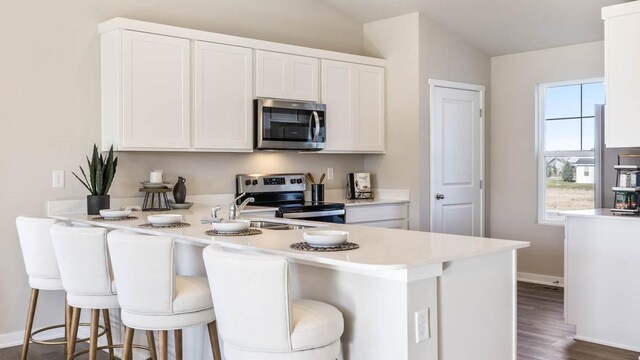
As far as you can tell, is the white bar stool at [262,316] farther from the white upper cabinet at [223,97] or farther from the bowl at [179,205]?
the white upper cabinet at [223,97]

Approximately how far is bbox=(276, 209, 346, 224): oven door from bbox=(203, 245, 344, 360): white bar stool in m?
2.51

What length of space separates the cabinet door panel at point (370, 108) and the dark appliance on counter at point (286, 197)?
0.73 m

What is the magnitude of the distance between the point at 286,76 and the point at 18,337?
9.29ft

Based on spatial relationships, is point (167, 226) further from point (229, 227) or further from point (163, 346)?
point (163, 346)

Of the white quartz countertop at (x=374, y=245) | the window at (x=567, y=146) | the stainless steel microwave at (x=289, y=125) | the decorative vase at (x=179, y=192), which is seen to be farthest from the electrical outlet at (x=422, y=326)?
the window at (x=567, y=146)

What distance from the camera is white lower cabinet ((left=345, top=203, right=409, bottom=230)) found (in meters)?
5.30

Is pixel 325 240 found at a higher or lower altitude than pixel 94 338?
higher

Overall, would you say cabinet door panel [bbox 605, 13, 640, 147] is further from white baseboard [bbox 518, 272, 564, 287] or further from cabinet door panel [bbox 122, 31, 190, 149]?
cabinet door panel [bbox 122, 31, 190, 149]

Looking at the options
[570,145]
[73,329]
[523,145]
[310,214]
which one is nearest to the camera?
[73,329]

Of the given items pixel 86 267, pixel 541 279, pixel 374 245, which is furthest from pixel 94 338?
pixel 541 279

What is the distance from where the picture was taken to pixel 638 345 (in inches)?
152

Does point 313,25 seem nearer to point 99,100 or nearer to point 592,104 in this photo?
point 99,100

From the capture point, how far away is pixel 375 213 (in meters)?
5.49

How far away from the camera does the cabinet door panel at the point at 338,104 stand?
543 cm
